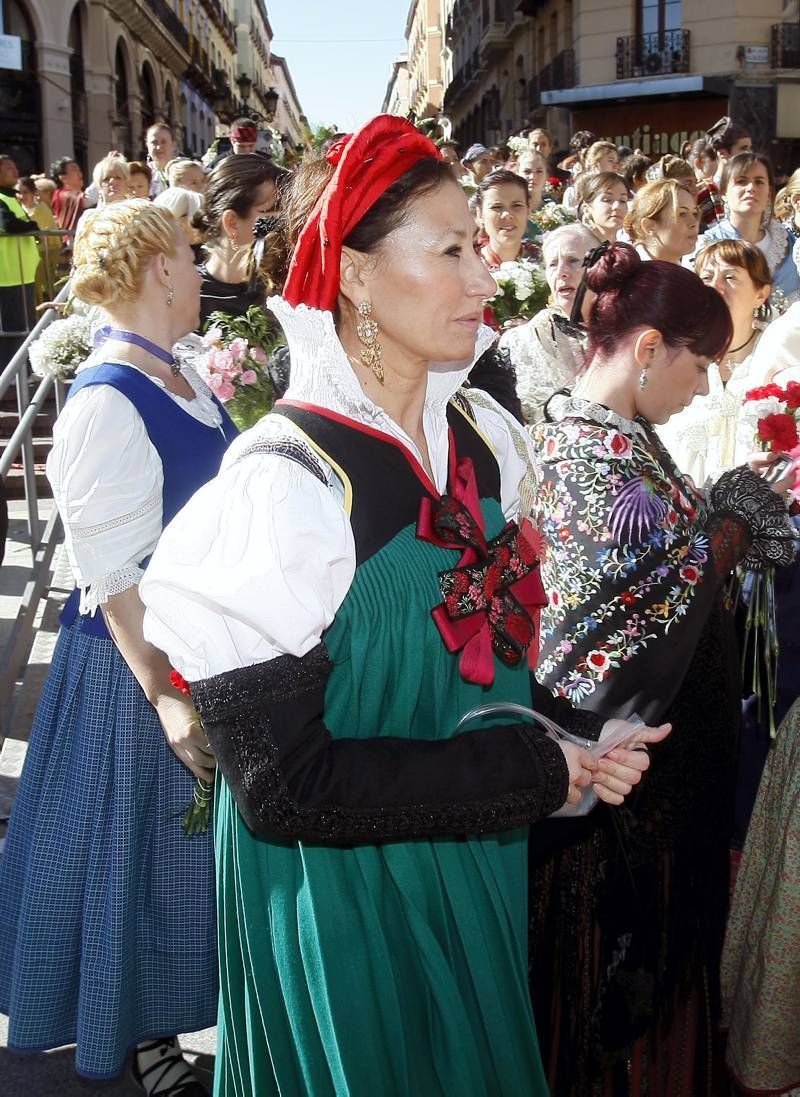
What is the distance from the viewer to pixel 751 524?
8.30 ft

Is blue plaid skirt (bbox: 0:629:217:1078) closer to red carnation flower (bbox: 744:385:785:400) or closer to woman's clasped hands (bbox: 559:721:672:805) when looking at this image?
woman's clasped hands (bbox: 559:721:672:805)

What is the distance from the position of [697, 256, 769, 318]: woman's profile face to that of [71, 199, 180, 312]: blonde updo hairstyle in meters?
1.93

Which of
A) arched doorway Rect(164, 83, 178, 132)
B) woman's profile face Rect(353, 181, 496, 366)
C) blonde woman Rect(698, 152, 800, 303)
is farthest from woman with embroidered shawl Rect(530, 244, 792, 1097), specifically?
arched doorway Rect(164, 83, 178, 132)

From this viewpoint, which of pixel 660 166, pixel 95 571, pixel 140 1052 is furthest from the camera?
pixel 660 166

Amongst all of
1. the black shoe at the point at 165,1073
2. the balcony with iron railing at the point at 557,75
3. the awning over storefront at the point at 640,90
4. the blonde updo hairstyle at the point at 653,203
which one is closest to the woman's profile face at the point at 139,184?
the blonde updo hairstyle at the point at 653,203

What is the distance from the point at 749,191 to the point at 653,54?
75.4 ft

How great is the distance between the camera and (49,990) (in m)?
2.57

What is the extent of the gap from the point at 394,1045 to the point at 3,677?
341 centimetres

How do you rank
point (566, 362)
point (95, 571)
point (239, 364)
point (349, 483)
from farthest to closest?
point (566, 362)
point (239, 364)
point (95, 571)
point (349, 483)

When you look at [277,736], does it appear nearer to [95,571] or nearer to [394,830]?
[394,830]

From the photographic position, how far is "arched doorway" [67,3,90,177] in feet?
88.2

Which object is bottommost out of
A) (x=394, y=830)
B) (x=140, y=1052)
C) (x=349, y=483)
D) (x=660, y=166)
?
(x=140, y=1052)

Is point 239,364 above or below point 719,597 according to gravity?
above

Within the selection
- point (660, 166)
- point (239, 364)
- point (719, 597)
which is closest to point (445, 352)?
point (719, 597)
